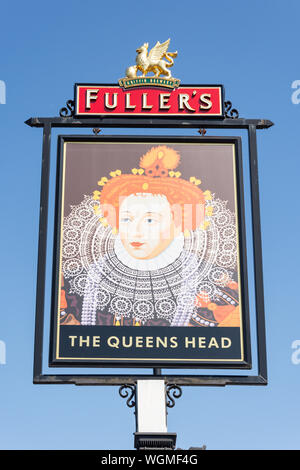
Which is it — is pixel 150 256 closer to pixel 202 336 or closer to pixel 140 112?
pixel 202 336

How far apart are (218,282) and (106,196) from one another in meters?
2.31

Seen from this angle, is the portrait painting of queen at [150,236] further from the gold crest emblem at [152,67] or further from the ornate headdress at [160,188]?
the gold crest emblem at [152,67]

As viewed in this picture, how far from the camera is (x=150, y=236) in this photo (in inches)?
579

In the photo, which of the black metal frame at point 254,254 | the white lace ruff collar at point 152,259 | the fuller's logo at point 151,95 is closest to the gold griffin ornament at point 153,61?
the fuller's logo at point 151,95

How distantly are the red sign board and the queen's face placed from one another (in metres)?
1.67

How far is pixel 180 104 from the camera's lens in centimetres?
1572

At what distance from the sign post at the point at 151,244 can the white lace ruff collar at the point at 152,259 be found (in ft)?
0.06

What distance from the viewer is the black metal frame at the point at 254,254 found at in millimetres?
13609

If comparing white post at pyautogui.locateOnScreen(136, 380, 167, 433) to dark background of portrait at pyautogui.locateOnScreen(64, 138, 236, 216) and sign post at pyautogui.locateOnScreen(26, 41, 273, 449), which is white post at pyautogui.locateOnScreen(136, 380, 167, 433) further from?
dark background of portrait at pyautogui.locateOnScreen(64, 138, 236, 216)

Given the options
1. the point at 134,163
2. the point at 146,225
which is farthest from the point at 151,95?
the point at 146,225

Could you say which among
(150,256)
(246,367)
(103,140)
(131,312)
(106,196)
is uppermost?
(103,140)
